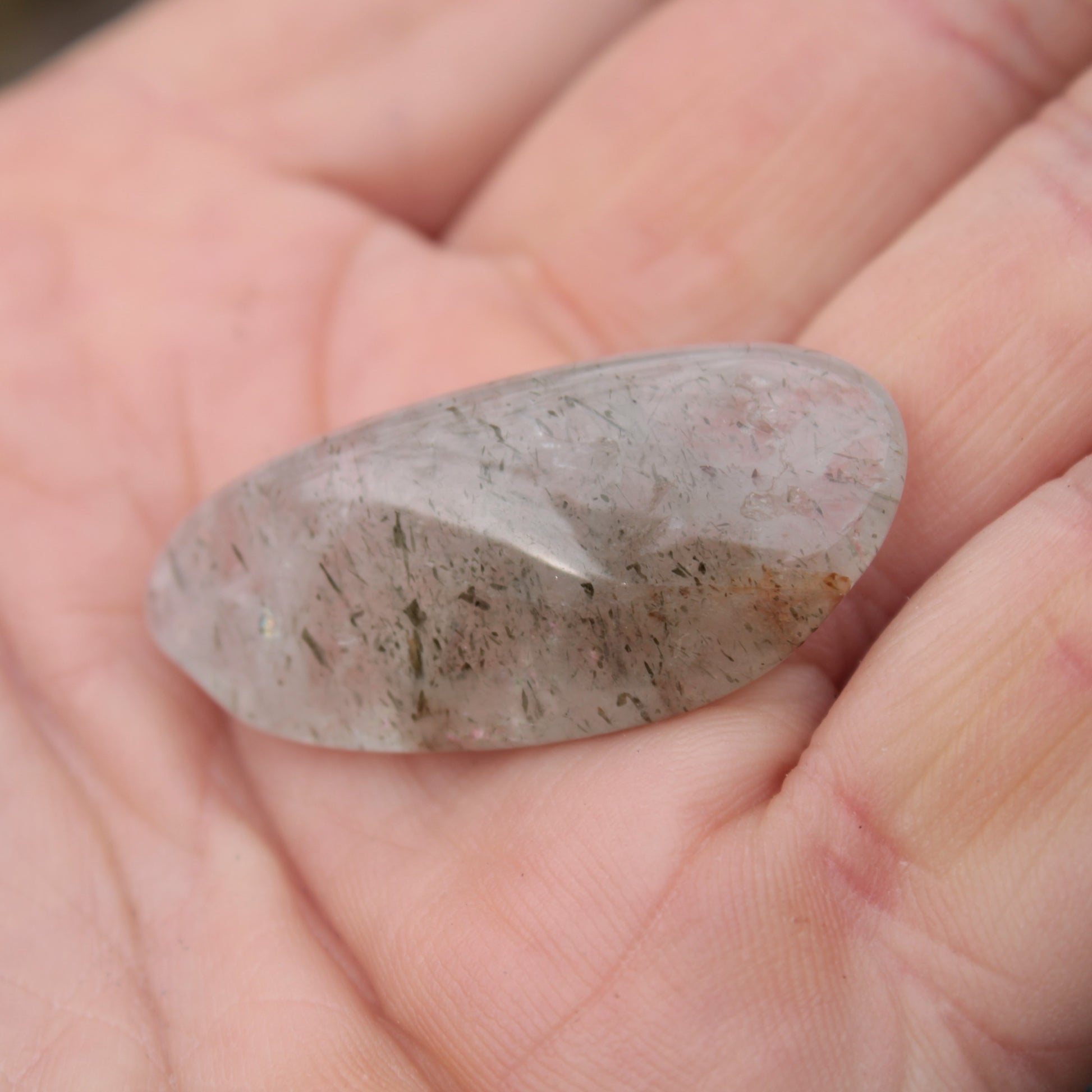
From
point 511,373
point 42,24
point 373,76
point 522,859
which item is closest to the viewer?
point 522,859

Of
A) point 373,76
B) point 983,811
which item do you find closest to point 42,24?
point 373,76

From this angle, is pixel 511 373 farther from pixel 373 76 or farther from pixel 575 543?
pixel 373 76

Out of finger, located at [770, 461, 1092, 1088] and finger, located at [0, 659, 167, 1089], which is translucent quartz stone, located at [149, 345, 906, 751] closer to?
finger, located at [770, 461, 1092, 1088]

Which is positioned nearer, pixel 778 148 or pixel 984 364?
pixel 984 364

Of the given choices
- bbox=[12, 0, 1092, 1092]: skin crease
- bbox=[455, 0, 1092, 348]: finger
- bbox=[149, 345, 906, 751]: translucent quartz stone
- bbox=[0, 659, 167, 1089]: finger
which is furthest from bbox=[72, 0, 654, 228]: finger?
bbox=[0, 659, 167, 1089]: finger

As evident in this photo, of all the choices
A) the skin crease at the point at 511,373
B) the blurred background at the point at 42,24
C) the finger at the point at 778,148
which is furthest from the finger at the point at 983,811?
the blurred background at the point at 42,24

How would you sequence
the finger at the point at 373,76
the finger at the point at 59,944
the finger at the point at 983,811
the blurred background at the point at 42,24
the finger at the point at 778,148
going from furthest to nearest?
the blurred background at the point at 42,24 → the finger at the point at 373,76 → the finger at the point at 778,148 → the finger at the point at 59,944 → the finger at the point at 983,811

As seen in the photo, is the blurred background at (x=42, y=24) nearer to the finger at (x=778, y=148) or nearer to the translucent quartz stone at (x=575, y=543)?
the finger at (x=778, y=148)
